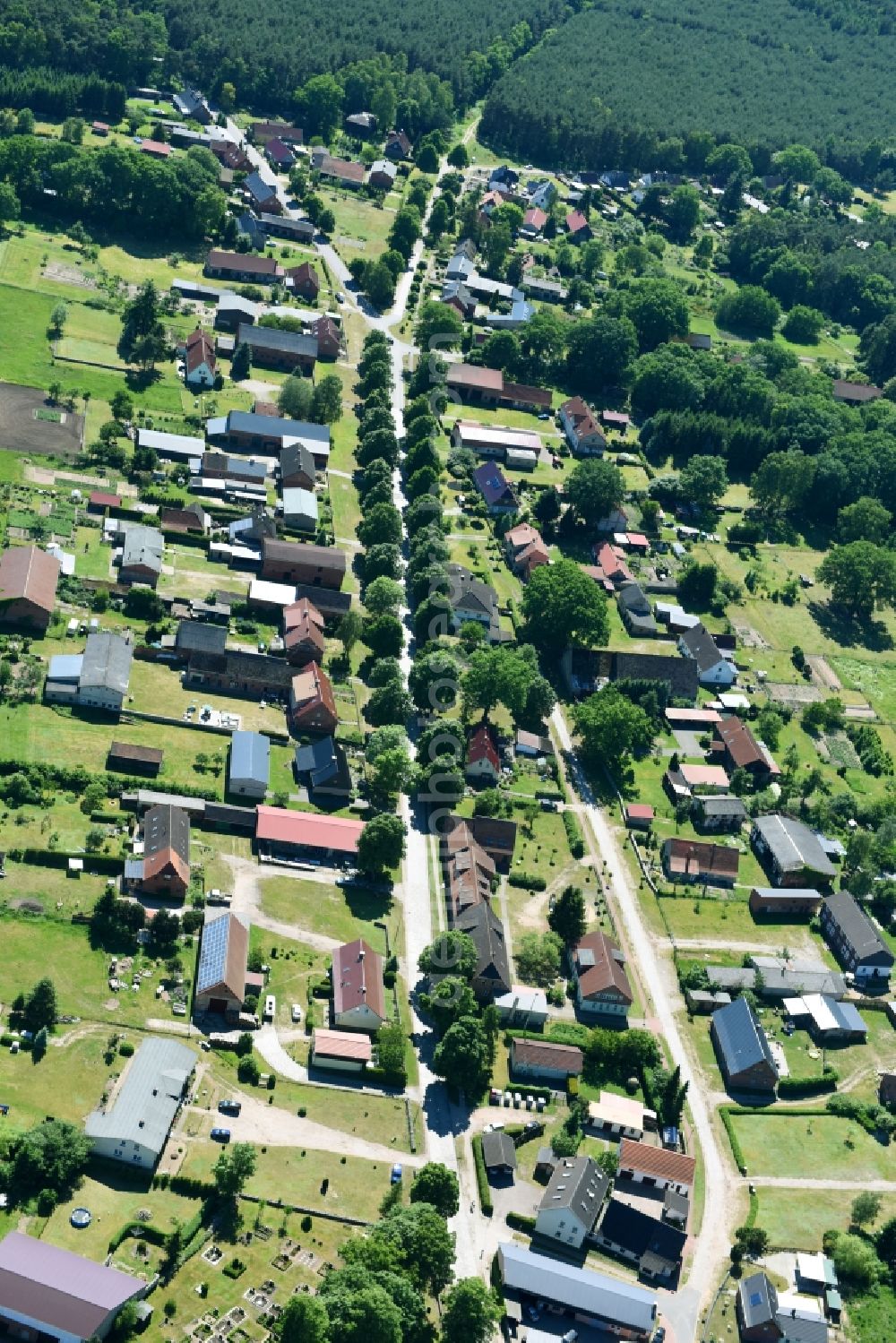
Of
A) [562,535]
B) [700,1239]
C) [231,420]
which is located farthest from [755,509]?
[700,1239]

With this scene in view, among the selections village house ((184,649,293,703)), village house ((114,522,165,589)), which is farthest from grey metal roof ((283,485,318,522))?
village house ((184,649,293,703))

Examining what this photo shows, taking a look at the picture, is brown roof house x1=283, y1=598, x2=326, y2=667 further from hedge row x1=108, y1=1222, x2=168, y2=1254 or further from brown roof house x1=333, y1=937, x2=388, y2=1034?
hedge row x1=108, y1=1222, x2=168, y2=1254

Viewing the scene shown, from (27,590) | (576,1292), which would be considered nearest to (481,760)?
(27,590)

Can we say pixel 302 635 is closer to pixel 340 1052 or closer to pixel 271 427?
pixel 271 427

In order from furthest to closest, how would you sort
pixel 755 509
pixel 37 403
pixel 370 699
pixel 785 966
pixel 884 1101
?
1. pixel 755 509
2. pixel 37 403
3. pixel 370 699
4. pixel 785 966
5. pixel 884 1101

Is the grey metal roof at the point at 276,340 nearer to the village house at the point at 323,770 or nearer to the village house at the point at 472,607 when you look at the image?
the village house at the point at 472,607

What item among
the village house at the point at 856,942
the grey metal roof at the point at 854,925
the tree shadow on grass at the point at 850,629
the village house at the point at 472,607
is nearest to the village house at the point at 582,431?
the tree shadow on grass at the point at 850,629

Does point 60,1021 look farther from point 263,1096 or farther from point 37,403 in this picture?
point 37,403
